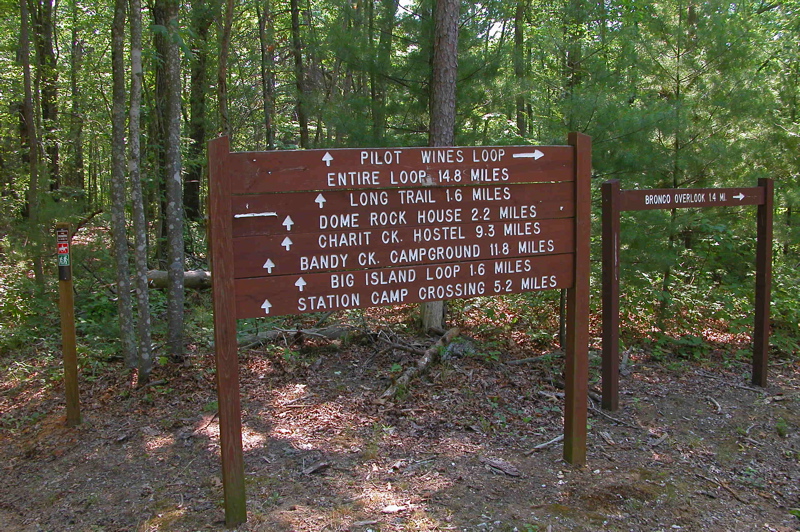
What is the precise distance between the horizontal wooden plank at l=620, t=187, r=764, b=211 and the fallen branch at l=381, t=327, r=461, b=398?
99.4 inches

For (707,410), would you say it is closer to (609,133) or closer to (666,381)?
(666,381)

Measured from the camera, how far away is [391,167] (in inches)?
136

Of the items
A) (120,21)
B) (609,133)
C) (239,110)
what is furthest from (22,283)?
(609,133)

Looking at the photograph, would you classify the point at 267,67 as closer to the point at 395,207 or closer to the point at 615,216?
the point at 615,216

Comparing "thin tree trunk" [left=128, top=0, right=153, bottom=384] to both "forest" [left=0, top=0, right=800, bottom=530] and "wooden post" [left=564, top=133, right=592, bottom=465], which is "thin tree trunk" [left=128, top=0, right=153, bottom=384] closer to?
"forest" [left=0, top=0, right=800, bottom=530]

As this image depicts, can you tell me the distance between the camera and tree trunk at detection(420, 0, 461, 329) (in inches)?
281

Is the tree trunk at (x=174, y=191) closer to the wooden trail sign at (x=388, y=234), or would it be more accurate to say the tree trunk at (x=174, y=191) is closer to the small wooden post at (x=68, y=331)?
the small wooden post at (x=68, y=331)

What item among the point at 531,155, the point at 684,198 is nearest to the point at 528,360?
the point at 684,198

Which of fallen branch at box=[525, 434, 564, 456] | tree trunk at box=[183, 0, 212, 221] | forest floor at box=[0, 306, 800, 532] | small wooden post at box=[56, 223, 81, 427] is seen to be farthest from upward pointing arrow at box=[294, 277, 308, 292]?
tree trunk at box=[183, 0, 212, 221]

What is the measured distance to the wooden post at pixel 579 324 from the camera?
3.96 metres

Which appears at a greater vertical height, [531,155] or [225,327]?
[531,155]

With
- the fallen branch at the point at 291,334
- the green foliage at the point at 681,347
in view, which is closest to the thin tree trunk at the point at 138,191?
the fallen branch at the point at 291,334

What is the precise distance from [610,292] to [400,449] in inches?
93.3

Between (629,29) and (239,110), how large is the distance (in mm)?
9736
